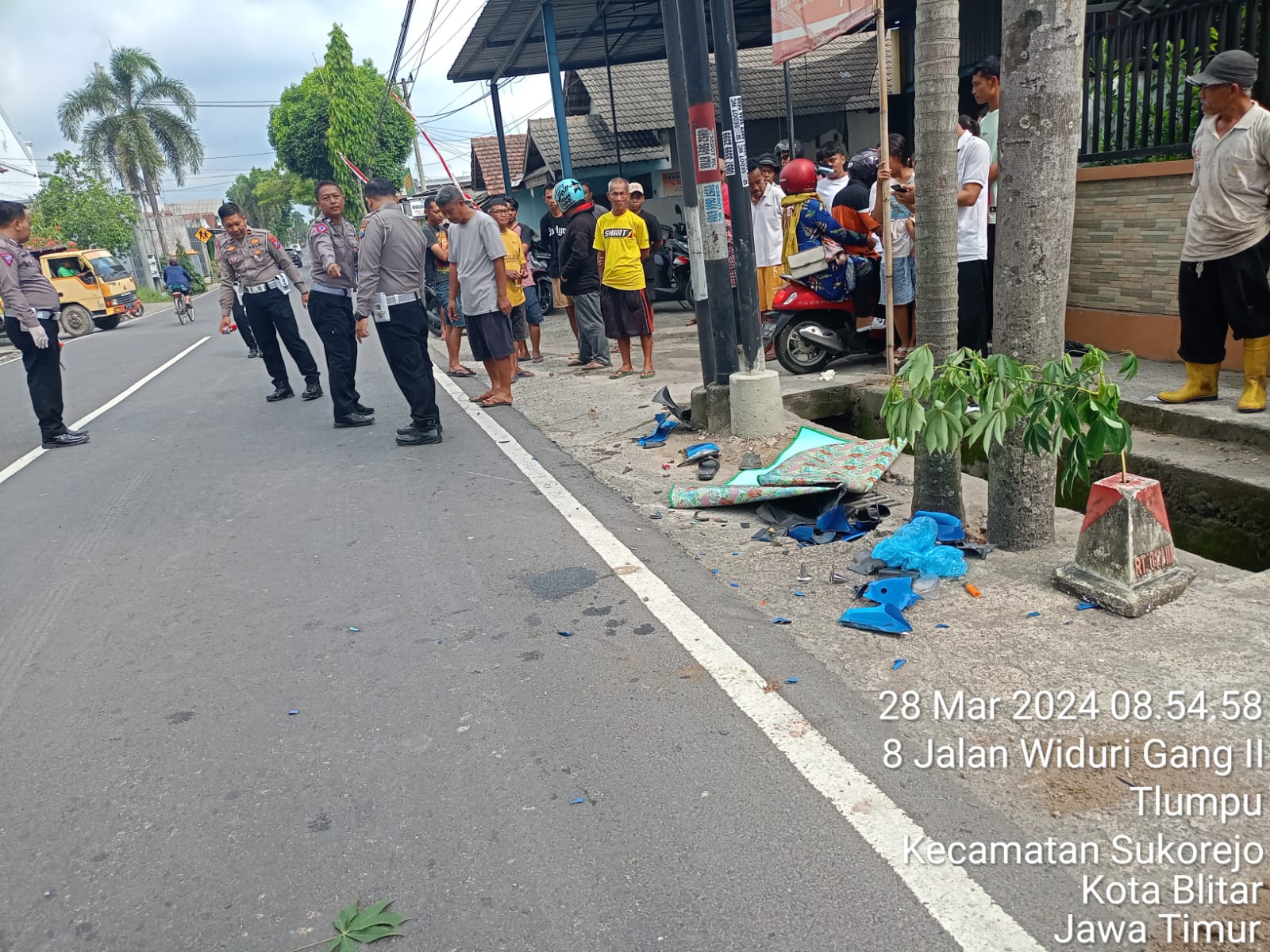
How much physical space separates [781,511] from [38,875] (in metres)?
3.52

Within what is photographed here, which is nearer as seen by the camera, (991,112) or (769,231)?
(991,112)

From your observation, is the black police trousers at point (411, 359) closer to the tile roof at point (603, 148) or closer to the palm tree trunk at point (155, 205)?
the tile roof at point (603, 148)

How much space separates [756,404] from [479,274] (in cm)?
302

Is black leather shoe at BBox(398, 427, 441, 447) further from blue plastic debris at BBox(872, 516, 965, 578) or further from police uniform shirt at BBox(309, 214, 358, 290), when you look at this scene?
blue plastic debris at BBox(872, 516, 965, 578)

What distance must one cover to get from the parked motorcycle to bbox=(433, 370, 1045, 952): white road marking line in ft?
12.9

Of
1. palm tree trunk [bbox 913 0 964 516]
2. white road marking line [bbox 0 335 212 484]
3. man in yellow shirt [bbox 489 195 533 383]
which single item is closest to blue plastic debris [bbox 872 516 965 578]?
palm tree trunk [bbox 913 0 964 516]

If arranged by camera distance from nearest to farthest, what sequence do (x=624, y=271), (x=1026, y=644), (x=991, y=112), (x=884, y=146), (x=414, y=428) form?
1. (x=1026, y=644)
2. (x=884, y=146)
3. (x=991, y=112)
4. (x=414, y=428)
5. (x=624, y=271)

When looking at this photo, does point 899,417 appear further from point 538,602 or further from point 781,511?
point 538,602

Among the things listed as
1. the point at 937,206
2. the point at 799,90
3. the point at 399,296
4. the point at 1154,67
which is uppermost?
the point at 799,90

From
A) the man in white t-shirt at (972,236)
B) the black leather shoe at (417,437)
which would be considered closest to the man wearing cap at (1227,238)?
the man in white t-shirt at (972,236)

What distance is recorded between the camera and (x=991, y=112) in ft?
22.0

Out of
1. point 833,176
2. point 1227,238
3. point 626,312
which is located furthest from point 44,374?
point 1227,238

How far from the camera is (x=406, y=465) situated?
22.3 ft

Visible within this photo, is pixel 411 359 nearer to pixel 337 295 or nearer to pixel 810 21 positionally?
pixel 337 295
